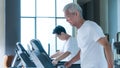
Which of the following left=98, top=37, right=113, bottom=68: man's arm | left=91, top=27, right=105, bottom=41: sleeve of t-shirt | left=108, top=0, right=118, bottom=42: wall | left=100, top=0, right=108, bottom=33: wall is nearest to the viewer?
left=98, top=37, right=113, bottom=68: man's arm

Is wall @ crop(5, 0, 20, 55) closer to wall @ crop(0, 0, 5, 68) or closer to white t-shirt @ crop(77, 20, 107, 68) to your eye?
wall @ crop(0, 0, 5, 68)

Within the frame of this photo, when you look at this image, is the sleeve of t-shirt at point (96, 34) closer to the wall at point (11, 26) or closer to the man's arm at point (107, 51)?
the man's arm at point (107, 51)

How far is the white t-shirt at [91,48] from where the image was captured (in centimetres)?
216

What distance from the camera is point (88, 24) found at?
2193mm

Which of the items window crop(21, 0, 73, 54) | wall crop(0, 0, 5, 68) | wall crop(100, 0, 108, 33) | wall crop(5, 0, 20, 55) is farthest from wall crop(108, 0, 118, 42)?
wall crop(0, 0, 5, 68)

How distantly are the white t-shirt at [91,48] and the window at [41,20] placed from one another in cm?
488

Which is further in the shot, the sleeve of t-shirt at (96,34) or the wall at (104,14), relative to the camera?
the wall at (104,14)

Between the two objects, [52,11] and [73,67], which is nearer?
[73,67]

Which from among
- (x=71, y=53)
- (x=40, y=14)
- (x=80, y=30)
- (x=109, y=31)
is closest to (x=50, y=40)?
(x=40, y=14)

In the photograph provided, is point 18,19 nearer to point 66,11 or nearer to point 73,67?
point 73,67

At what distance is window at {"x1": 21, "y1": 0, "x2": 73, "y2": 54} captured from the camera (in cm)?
709

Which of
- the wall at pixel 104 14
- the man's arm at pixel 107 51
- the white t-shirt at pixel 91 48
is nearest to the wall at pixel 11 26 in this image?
the wall at pixel 104 14

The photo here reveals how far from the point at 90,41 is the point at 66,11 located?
32cm

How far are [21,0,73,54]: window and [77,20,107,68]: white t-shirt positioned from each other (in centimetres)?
488
